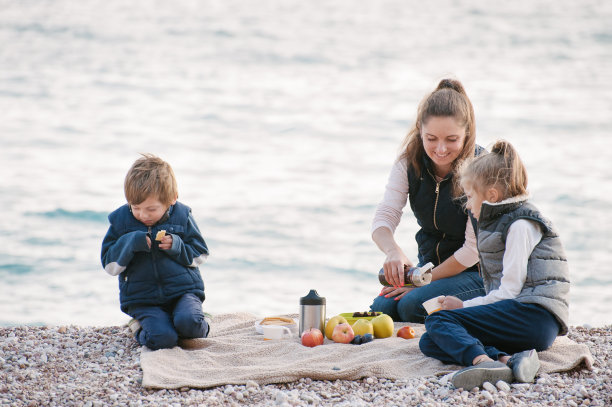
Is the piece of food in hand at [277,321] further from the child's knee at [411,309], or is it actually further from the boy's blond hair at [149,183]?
the boy's blond hair at [149,183]

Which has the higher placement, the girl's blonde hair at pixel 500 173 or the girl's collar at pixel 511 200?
the girl's blonde hair at pixel 500 173

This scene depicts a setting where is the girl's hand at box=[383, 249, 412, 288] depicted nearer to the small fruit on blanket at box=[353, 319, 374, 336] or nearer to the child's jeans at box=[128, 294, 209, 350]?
the small fruit on blanket at box=[353, 319, 374, 336]

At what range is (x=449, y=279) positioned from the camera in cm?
520

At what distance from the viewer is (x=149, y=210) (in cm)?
464

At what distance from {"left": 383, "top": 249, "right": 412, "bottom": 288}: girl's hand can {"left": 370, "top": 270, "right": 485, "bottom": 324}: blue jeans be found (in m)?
0.34

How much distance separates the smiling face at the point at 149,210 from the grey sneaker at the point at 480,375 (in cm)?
208

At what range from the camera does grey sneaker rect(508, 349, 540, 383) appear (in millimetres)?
3689

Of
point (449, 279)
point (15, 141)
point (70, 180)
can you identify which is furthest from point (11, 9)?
point (449, 279)

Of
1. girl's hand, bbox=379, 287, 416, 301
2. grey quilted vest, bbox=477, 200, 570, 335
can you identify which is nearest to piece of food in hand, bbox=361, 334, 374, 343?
girl's hand, bbox=379, 287, 416, 301

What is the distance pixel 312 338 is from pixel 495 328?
111 centimetres

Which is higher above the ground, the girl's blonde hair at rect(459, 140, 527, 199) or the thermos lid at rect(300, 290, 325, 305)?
the girl's blonde hair at rect(459, 140, 527, 199)

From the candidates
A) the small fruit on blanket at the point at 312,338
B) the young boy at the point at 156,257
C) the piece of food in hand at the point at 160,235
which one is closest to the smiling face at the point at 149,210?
the young boy at the point at 156,257

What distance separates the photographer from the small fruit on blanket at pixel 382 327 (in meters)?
4.76

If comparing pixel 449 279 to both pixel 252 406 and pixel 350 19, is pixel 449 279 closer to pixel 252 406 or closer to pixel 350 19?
pixel 252 406
